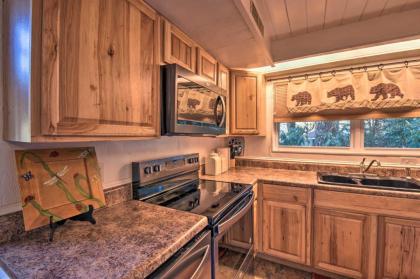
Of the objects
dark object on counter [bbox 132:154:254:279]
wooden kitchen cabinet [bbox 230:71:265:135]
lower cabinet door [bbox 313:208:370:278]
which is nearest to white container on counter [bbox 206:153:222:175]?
dark object on counter [bbox 132:154:254:279]

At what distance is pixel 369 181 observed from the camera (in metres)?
1.96

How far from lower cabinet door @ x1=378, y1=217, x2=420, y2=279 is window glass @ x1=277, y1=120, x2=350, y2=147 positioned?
0.94m

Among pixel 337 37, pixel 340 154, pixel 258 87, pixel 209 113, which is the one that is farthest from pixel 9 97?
pixel 340 154

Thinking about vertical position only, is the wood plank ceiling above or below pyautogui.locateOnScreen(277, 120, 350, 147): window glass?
above

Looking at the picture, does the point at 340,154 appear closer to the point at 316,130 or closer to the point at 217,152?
the point at 316,130

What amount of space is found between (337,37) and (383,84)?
25.2 inches

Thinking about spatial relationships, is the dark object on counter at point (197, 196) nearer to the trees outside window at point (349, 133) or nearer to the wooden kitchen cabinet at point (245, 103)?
the wooden kitchen cabinet at point (245, 103)

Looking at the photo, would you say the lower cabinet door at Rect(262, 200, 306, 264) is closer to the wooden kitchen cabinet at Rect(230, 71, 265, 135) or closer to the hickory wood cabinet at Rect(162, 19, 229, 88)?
the wooden kitchen cabinet at Rect(230, 71, 265, 135)

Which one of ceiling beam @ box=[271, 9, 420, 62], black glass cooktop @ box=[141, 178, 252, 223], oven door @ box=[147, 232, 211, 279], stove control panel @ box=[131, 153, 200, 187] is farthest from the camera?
ceiling beam @ box=[271, 9, 420, 62]

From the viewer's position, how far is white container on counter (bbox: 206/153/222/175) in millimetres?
2143

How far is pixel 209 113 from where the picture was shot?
5.16ft

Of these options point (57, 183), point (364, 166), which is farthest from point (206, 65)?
point (364, 166)

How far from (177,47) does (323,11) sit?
4.63ft

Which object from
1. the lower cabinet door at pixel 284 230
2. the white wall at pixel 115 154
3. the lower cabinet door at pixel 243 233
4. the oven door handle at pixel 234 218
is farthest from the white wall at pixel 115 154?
the lower cabinet door at pixel 284 230
